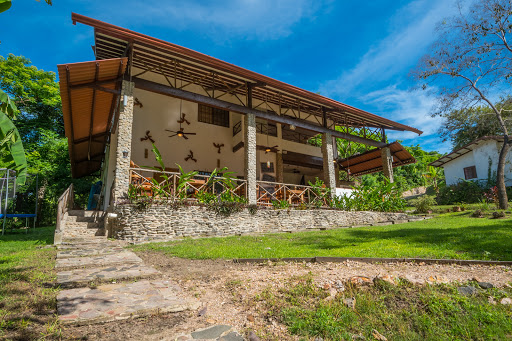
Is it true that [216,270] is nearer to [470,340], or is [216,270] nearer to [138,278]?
[138,278]

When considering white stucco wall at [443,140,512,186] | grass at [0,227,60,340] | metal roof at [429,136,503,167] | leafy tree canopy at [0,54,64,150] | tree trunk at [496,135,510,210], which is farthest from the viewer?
metal roof at [429,136,503,167]

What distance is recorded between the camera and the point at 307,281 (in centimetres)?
389

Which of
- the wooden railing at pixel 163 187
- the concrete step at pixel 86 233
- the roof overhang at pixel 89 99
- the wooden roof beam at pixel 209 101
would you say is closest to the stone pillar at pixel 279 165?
the wooden roof beam at pixel 209 101

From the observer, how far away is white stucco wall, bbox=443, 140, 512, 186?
23.0m

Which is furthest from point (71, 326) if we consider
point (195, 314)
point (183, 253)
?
point (183, 253)

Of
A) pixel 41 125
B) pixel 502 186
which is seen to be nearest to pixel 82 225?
pixel 41 125

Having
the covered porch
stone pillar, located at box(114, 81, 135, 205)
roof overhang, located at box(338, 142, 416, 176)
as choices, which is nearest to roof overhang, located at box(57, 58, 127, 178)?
the covered porch

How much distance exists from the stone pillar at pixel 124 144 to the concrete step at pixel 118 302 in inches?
228

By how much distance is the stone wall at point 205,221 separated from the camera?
873cm

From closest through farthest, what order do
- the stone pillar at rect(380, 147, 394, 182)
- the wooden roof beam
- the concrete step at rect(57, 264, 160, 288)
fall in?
1. the concrete step at rect(57, 264, 160, 288)
2. the wooden roof beam
3. the stone pillar at rect(380, 147, 394, 182)

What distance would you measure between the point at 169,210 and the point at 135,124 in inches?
254

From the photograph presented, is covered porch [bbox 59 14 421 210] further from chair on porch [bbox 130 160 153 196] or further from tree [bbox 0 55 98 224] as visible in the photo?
tree [bbox 0 55 98 224]

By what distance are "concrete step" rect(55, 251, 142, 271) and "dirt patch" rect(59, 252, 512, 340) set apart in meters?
0.38

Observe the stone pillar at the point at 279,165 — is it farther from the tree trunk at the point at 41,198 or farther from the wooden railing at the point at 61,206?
the tree trunk at the point at 41,198
